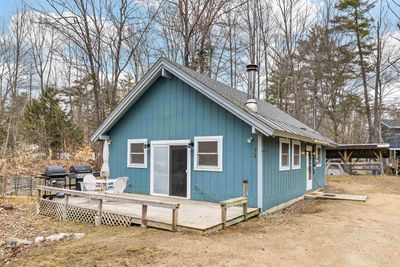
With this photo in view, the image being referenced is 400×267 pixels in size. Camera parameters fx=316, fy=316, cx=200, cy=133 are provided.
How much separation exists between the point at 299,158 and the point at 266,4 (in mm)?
16421

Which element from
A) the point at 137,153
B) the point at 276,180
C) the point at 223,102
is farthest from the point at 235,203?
the point at 137,153

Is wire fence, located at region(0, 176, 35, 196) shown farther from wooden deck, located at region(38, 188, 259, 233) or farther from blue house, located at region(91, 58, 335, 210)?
wooden deck, located at region(38, 188, 259, 233)

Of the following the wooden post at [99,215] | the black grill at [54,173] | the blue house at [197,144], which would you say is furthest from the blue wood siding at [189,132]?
the wooden post at [99,215]

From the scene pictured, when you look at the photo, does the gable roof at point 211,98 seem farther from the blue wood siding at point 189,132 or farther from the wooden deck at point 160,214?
the wooden deck at point 160,214

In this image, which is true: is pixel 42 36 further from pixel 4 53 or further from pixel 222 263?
pixel 222 263

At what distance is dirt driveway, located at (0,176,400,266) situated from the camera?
4.95 metres

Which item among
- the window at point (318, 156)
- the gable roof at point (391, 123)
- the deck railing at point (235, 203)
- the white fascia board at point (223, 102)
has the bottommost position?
the deck railing at point (235, 203)

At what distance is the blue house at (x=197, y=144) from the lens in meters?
8.47

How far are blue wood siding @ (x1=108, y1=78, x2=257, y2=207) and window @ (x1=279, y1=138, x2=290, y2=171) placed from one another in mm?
1645

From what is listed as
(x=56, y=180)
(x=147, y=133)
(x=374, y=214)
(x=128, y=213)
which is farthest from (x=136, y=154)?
(x=374, y=214)

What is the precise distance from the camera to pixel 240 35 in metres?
23.2

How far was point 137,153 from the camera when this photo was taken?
36.3ft

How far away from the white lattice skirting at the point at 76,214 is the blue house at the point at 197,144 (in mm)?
2681

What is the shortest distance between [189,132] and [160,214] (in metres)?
3.02
